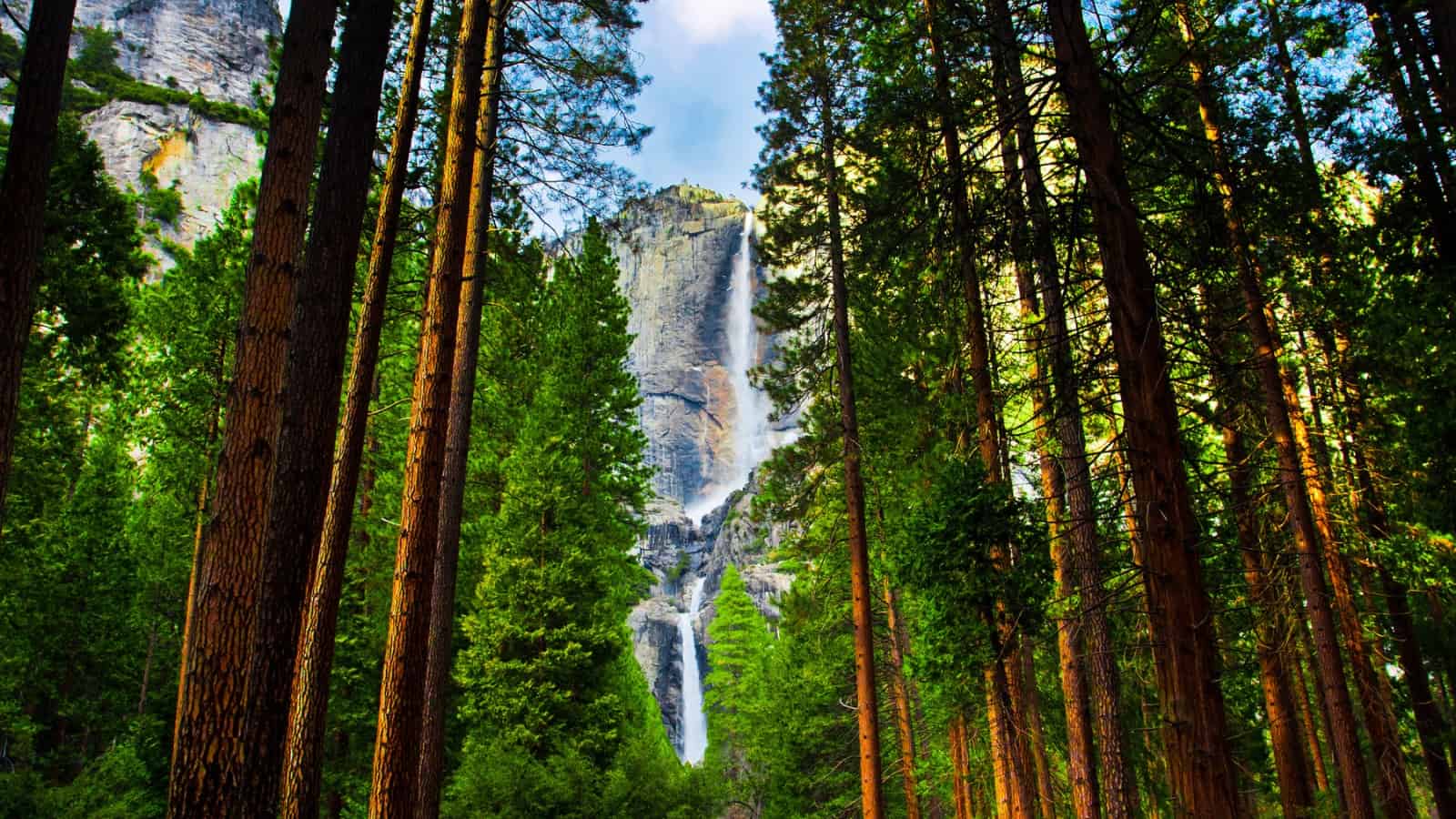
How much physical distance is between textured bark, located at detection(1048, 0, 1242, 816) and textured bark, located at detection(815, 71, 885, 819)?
525 centimetres

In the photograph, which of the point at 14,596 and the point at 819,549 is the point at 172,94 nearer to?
the point at 14,596

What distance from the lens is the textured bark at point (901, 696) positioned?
44.8 feet

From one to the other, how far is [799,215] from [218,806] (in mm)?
9712

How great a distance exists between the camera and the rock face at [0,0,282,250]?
45.6 meters

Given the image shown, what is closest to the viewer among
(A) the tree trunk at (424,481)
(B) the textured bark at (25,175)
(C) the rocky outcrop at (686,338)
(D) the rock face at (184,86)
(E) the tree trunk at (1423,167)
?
(B) the textured bark at (25,175)

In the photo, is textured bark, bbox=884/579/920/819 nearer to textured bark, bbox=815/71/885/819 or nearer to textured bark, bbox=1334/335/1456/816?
textured bark, bbox=815/71/885/819

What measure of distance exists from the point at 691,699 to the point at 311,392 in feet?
166

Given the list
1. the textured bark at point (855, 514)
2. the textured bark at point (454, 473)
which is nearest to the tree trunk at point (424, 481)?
the textured bark at point (454, 473)

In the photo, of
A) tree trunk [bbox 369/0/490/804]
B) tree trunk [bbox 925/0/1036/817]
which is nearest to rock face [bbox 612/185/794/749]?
tree trunk [bbox 925/0/1036/817]

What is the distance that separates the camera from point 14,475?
1109cm

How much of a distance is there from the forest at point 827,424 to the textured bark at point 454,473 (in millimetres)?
52

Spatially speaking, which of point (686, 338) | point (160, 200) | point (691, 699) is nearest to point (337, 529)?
point (160, 200)

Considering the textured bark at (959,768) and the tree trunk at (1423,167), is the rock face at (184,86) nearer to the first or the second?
the textured bark at (959,768)

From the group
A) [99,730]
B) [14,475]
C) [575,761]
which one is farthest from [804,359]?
[99,730]
